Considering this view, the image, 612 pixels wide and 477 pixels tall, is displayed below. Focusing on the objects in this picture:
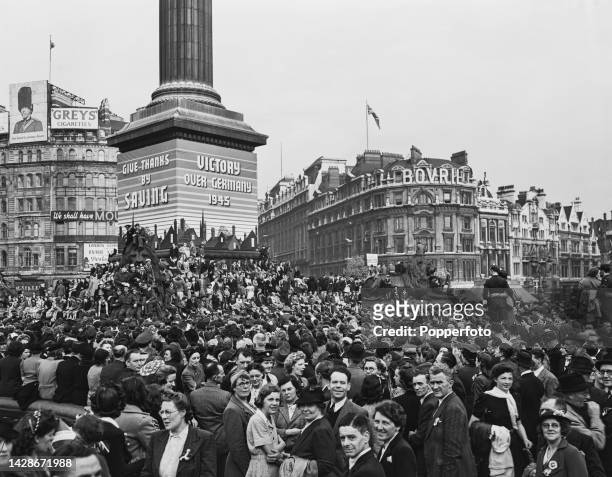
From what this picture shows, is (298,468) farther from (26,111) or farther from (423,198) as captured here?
(26,111)

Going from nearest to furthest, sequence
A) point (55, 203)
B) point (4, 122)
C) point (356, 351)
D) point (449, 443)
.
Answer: point (449, 443) → point (356, 351) → point (55, 203) → point (4, 122)

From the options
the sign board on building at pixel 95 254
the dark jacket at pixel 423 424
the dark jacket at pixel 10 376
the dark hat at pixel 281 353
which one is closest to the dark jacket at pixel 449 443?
the dark jacket at pixel 423 424

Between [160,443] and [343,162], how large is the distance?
104 m

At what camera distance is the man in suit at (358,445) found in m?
5.29

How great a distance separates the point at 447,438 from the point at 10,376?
Answer: 665 centimetres

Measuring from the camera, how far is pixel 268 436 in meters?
6.23

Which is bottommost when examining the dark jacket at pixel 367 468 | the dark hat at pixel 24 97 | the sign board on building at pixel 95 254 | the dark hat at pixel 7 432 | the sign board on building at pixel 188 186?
the dark jacket at pixel 367 468

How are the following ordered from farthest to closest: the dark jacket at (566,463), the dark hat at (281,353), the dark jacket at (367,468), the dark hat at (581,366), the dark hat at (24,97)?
1. the dark hat at (24,97)
2. the dark hat at (281,353)
3. the dark hat at (581,366)
4. the dark jacket at (566,463)
5. the dark jacket at (367,468)

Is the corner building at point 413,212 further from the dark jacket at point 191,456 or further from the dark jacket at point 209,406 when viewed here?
the dark jacket at point 191,456

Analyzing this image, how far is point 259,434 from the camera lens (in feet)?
20.5

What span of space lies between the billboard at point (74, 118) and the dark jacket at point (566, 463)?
83.9 m

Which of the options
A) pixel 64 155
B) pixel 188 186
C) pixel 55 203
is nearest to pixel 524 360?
pixel 188 186

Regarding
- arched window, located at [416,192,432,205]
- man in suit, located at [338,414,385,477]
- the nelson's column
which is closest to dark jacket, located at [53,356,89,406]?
man in suit, located at [338,414,385,477]

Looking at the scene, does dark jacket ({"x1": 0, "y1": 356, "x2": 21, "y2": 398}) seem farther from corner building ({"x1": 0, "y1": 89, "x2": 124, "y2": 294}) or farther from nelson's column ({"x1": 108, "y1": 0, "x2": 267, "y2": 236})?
corner building ({"x1": 0, "y1": 89, "x2": 124, "y2": 294})
